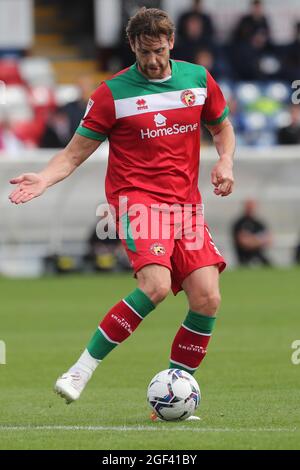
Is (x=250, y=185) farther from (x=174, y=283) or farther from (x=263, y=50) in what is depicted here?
(x=174, y=283)

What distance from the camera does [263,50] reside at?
2789 centimetres

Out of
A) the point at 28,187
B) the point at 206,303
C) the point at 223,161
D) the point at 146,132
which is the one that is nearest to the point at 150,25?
the point at 146,132

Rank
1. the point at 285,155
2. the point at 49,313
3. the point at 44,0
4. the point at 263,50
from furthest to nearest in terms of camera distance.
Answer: the point at 44,0
the point at 263,50
the point at 285,155
the point at 49,313

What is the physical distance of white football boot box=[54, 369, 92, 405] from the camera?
7789 millimetres

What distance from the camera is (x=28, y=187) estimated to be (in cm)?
805

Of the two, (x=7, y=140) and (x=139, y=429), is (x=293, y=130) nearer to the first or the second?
(x=7, y=140)

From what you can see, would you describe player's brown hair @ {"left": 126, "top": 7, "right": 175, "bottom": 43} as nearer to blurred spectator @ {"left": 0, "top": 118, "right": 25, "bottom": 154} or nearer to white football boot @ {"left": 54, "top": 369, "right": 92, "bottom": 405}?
white football boot @ {"left": 54, "top": 369, "right": 92, "bottom": 405}

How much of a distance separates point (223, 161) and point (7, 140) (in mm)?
15471

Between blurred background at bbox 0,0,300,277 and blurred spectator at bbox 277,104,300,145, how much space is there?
18 mm

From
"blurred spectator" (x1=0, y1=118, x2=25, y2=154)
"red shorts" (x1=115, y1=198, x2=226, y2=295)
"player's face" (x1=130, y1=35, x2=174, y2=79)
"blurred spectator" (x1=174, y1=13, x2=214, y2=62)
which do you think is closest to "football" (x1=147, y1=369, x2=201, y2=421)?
"red shorts" (x1=115, y1=198, x2=226, y2=295)

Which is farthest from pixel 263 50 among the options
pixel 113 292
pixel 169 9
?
pixel 113 292

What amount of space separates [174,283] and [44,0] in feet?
77.3

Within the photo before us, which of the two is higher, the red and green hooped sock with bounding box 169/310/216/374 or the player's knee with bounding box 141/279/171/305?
the player's knee with bounding box 141/279/171/305

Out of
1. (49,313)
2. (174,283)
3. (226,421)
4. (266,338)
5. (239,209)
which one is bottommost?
(239,209)
